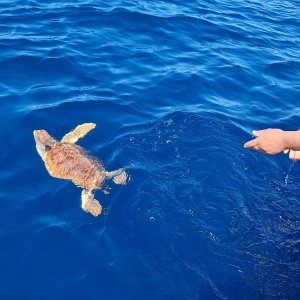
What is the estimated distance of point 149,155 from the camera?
7.11m

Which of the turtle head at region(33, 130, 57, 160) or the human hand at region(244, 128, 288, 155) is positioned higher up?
the human hand at region(244, 128, 288, 155)

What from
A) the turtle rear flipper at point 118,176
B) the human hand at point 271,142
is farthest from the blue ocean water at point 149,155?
the human hand at point 271,142

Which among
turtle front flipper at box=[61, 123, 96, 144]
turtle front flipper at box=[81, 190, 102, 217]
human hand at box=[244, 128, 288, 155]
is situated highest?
human hand at box=[244, 128, 288, 155]

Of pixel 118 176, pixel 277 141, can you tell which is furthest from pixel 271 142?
pixel 118 176

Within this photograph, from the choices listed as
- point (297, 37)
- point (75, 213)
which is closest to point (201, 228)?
point (75, 213)

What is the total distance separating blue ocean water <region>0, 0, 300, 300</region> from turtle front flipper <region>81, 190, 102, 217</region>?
0.14 m

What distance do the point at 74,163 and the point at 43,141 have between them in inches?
30.0

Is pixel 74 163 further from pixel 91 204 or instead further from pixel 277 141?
pixel 277 141

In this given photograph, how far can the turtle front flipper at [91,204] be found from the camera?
19.4ft

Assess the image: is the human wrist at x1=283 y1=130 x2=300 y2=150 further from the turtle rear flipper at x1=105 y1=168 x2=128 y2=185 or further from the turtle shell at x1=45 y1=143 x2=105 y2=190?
the turtle shell at x1=45 y1=143 x2=105 y2=190

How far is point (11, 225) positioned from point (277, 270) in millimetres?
4070

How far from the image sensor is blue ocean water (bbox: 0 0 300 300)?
5238 millimetres

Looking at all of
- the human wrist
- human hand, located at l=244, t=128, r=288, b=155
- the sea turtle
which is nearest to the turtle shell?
the sea turtle

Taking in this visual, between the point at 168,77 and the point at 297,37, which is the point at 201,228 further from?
the point at 297,37
